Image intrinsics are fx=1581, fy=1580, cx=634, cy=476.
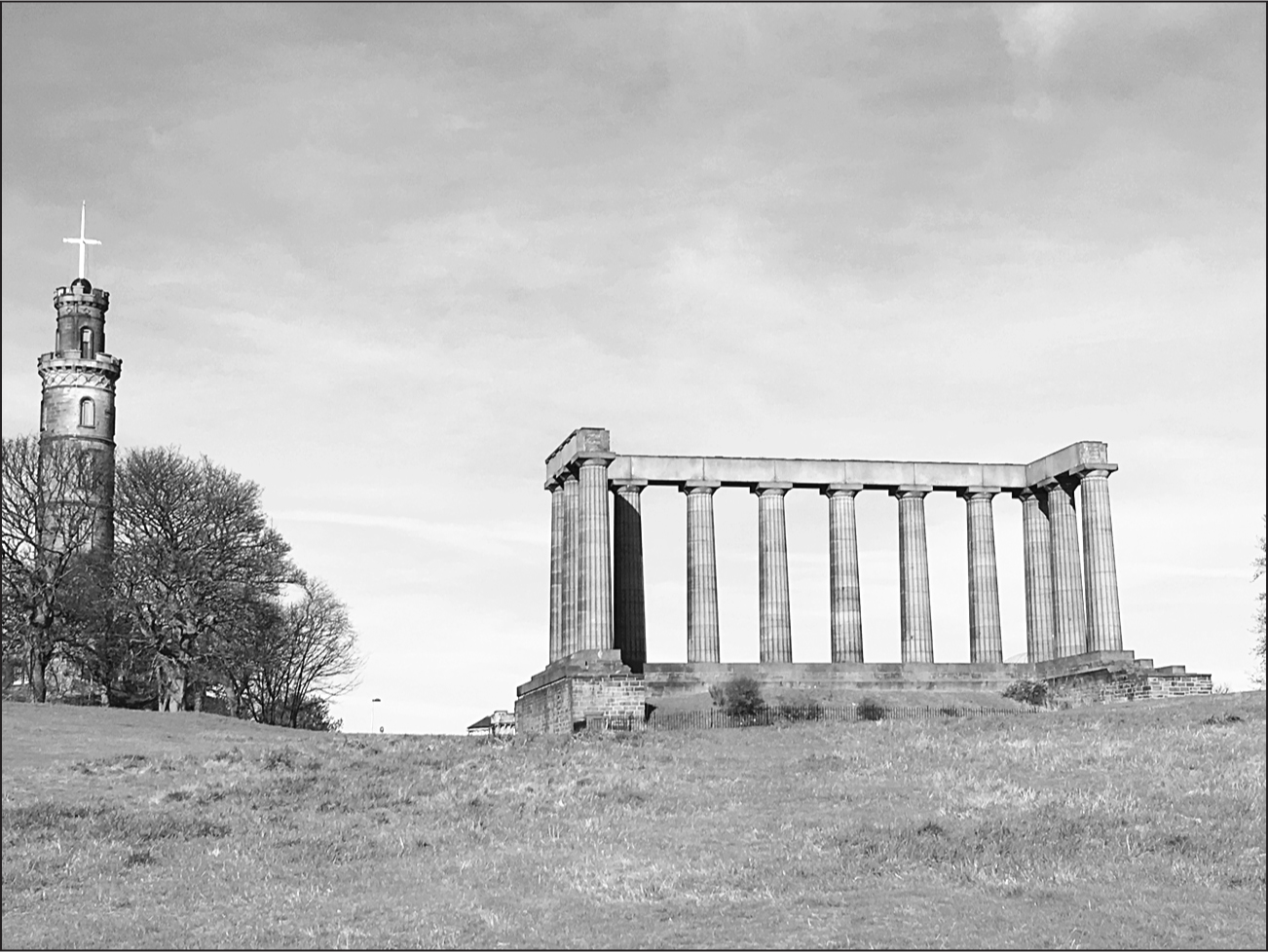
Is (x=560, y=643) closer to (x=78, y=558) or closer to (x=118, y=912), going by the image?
(x=78, y=558)

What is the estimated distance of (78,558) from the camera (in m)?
70.2

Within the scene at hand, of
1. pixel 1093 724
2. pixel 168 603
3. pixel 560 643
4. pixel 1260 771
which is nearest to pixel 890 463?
pixel 560 643

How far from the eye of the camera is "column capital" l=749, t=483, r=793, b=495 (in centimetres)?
7244

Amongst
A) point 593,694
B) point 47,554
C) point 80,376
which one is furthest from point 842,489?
point 80,376

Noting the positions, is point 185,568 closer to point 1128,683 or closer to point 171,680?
point 171,680

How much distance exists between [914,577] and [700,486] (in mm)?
11119

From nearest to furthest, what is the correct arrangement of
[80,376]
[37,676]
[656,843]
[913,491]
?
1. [656,843]
2. [37,676]
3. [913,491]
4. [80,376]

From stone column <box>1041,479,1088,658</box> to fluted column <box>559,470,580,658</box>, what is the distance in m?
22.9

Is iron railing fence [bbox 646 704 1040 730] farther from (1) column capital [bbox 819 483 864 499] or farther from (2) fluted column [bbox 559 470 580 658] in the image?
(1) column capital [bbox 819 483 864 499]

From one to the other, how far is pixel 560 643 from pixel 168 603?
17.7m

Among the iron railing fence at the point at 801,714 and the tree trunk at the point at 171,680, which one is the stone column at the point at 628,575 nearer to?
the iron railing fence at the point at 801,714

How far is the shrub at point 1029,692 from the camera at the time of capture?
229ft

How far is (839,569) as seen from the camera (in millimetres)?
73375

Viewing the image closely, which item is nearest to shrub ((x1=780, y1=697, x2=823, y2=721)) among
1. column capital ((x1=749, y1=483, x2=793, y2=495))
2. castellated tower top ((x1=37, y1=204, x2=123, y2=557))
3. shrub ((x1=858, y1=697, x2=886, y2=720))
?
shrub ((x1=858, y1=697, x2=886, y2=720))
